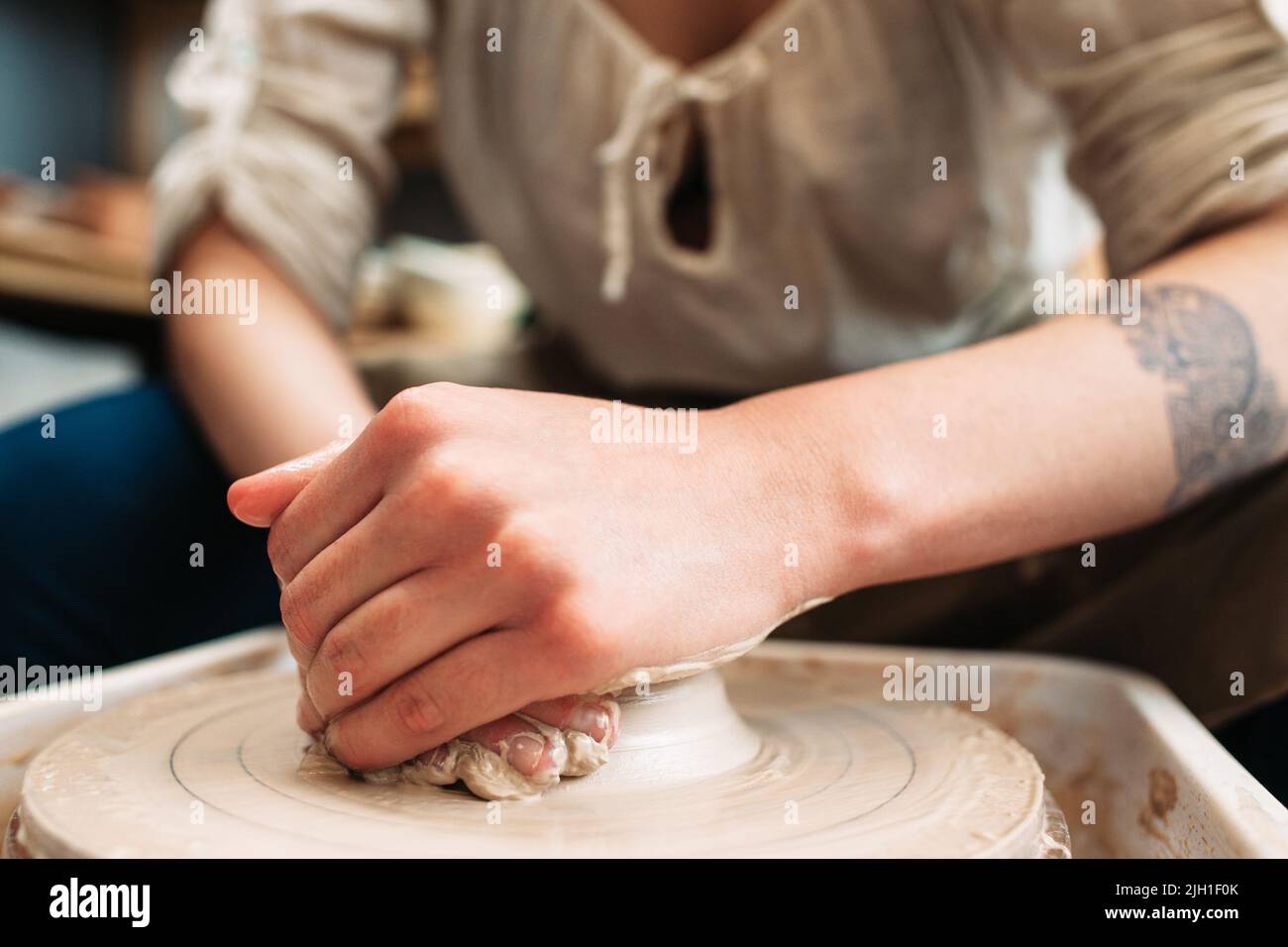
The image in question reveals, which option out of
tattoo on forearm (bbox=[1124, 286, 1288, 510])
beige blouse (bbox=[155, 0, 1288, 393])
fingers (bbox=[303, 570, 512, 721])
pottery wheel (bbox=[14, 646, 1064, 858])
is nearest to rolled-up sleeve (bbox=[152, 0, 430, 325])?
beige blouse (bbox=[155, 0, 1288, 393])

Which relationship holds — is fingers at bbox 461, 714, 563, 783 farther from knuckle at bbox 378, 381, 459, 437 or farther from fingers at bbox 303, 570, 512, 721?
knuckle at bbox 378, 381, 459, 437

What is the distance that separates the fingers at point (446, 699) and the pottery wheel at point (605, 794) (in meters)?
0.03

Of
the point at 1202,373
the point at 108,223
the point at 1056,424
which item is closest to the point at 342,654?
the point at 1056,424

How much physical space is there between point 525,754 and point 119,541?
684 millimetres

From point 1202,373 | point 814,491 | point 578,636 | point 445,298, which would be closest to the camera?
point 578,636

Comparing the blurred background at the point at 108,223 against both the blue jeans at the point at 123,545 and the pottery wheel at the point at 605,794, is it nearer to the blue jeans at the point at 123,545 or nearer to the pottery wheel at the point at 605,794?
the blue jeans at the point at 123,545

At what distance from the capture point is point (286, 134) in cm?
119

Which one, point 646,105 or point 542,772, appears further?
point 646,105

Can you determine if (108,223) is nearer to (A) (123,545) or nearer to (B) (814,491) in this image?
(A) (123,545)

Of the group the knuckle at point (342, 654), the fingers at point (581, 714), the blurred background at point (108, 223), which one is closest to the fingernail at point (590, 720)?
the fingers at point (581, 714)

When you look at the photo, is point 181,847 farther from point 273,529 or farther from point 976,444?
point 976,444

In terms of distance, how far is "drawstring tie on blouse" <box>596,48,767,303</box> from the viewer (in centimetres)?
108

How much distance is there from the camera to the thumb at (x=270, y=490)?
606mm

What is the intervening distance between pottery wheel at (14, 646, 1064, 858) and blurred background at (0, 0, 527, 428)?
1252 mm
